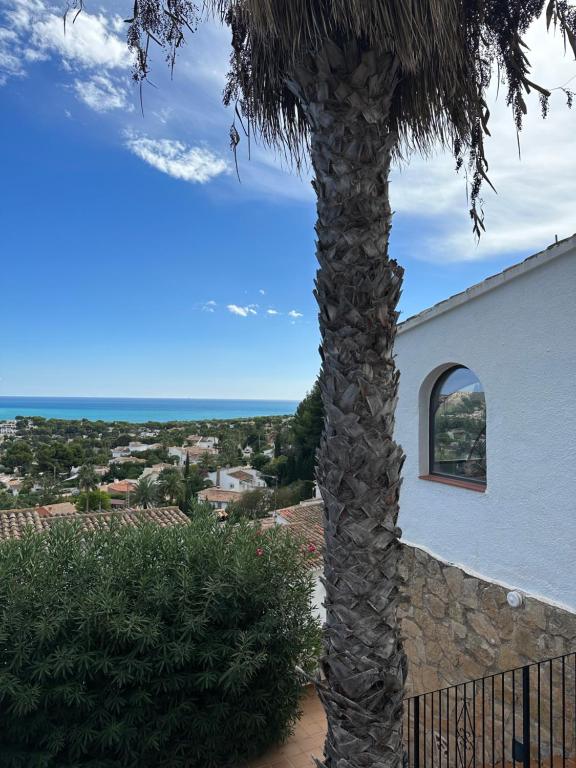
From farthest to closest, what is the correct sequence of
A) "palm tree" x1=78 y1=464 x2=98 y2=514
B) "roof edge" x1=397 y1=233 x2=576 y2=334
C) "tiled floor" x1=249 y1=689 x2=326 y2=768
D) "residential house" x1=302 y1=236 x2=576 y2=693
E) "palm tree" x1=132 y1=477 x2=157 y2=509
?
"palm tree" x1=78 y1=464 x2=98 y2=514 < "palm tree" x1=132 y1=477 x2=157 y2=509 < "tiled floor" x1=249 y1=689 x2=326 y2=768 < "residential house" x1=302 y1=236 x2=576 y2=693 < "roof edge" x1=397 y1=233 x2=576 y2=334

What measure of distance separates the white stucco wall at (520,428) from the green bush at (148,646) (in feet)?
9.30

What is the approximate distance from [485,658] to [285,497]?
99.8 ft

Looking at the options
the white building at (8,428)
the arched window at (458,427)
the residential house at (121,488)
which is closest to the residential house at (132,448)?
the white building at (8,428)

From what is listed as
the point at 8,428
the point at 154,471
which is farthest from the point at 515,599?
the point at 8,428

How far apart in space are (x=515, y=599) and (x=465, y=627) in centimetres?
105

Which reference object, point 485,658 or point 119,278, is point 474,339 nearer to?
point 485,658

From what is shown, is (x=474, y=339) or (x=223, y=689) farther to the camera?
(x=223, y=689)

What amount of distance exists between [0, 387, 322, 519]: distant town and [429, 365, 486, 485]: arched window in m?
13.3

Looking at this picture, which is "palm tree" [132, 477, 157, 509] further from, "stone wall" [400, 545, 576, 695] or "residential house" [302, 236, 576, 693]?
"residential house" [302, 236, 576, 693]

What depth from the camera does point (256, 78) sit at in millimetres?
3414

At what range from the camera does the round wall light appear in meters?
4.49

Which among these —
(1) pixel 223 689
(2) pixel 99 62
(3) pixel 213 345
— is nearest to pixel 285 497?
(1) pixel 223 689

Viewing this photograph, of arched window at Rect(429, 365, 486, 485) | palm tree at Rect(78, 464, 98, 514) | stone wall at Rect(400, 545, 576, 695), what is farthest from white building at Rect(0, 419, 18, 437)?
arched window at Rect(429, 365, 486, 485)

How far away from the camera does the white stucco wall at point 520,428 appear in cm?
412
